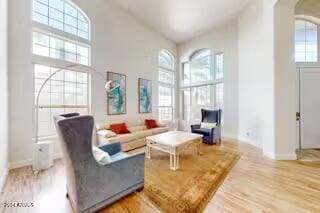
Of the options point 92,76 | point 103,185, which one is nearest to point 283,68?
point 103,185

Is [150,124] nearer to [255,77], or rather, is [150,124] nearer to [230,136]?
[230,136]

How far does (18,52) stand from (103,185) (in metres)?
3.25

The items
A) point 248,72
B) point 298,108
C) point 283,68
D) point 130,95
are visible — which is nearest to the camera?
point 283,68

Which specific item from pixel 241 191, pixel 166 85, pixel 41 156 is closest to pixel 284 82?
pixel 241 191

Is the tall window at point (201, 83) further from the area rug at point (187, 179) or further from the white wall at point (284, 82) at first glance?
the area rug at point (187, 179)

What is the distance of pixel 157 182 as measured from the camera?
2.65 meters

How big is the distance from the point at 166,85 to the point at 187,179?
17.7ft

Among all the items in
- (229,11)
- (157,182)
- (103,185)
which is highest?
(229,11)

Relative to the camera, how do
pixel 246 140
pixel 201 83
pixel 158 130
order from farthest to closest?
pixel 201 83
pixel 158 130
pixel 246 140

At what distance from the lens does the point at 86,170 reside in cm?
183

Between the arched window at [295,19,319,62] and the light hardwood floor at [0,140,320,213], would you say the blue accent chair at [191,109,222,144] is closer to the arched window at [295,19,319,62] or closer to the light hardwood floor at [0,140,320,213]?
the light hardwood floor at [0,140,320,213]

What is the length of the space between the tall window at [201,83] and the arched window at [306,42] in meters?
2.38

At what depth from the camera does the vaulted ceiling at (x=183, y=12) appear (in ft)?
16.2

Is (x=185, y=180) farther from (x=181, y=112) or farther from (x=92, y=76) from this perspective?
(x=181, y=112)
